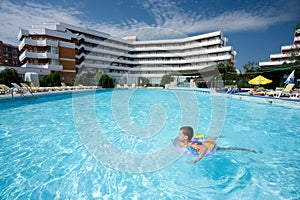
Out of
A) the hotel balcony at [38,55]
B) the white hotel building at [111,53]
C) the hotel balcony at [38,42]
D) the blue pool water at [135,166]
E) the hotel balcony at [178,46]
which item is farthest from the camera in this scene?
the hotel balcony at [178,46]

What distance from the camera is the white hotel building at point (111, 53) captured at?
79.0 ft

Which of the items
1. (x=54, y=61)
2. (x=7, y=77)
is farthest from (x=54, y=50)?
(x=7, y=77)

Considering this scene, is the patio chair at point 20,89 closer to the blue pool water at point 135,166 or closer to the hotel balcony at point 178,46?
the blue pool water at point 135,166

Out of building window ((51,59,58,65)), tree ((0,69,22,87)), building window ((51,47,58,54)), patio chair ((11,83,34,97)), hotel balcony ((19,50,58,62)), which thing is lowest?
patio chair ((11,83,34,97))

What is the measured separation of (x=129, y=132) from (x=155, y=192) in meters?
3.09

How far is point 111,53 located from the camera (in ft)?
127

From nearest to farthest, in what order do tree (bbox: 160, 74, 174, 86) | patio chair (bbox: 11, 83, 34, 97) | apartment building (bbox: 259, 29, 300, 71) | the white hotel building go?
patio chair (bbox: 11, 83, 34, 97), the white hotel building, tree (bbox: 160, 74, 174, 86), apartment building (bbox: 259, 29, 300, 71)

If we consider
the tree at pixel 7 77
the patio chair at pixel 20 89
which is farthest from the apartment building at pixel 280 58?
the tree at pixel 7 77

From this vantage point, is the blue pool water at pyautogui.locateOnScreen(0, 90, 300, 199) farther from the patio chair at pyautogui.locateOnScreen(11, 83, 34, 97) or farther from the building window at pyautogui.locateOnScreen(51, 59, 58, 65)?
the building window at pyautogui.locateOnScreen(51, 59, 58, 65)

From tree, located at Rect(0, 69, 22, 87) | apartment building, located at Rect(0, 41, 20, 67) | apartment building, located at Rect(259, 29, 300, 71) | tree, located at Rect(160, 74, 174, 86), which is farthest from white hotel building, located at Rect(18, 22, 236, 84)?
apartment building, located at Rect(0, 41, 20, 67)

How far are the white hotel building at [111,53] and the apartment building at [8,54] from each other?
55.5ft

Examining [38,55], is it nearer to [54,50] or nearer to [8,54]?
[54,50]

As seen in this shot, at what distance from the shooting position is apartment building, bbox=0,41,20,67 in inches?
1485

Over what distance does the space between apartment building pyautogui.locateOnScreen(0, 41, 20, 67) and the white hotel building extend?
16904 mm
